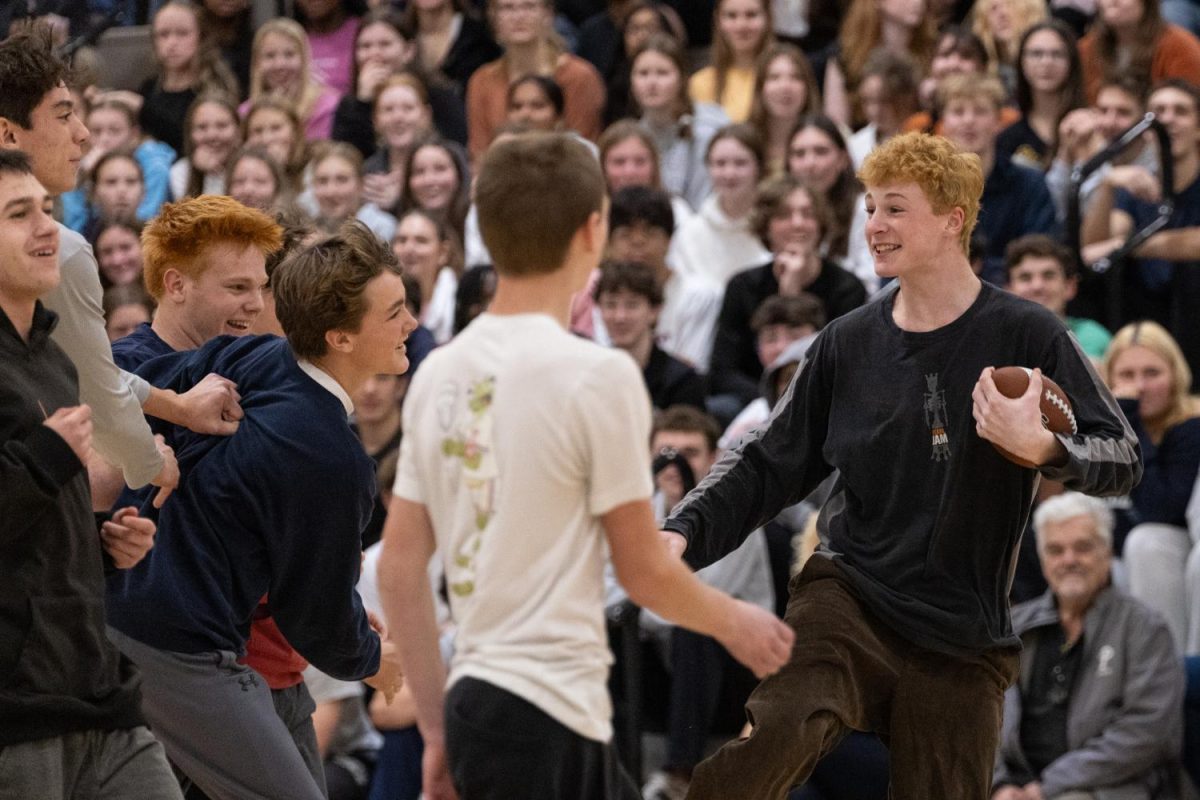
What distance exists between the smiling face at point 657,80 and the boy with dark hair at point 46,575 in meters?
6.40

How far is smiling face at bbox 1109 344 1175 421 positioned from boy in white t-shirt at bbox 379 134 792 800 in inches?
193

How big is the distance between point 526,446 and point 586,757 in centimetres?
57

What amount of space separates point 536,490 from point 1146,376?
16.9ft

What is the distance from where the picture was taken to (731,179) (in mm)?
9492

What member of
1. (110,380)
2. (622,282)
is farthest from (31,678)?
(622,282)

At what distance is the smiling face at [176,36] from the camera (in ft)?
36.4

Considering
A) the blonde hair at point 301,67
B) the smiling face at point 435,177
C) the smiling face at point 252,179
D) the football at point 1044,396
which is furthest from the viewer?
the blonde hair at point 301,67

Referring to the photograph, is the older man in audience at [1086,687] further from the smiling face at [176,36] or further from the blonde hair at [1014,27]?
the smiling face at [176,36]

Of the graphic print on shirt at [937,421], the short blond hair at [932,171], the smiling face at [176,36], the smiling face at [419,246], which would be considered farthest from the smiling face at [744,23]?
the graphic print on shirt at [937,421]

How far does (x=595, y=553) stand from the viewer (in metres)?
3.52

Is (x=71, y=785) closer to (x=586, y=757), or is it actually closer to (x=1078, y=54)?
(x=586, y=757)

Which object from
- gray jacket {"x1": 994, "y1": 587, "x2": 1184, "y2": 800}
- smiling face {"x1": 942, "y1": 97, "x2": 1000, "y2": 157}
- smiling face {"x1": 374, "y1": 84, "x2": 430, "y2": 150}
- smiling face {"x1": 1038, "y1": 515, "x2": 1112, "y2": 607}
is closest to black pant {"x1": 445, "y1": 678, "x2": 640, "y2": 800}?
gray jacket {"x1": 994, "y1": 587, "x2": 1184, "y2": 800}

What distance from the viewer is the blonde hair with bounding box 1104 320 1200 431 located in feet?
26.3

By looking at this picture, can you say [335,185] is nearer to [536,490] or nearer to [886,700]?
[886,700]
